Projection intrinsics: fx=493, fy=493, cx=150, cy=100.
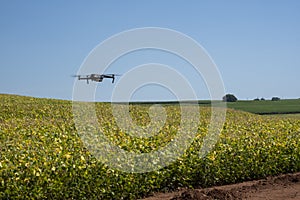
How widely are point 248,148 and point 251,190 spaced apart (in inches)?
91.9

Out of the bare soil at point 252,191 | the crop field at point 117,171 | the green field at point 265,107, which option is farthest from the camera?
the green field at point 265,107

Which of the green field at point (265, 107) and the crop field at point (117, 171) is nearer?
the crop field at point (117, 171)

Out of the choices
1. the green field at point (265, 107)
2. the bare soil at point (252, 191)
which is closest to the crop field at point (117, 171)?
the bare soil at point (252, 191)

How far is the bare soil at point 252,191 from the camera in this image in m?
10.8

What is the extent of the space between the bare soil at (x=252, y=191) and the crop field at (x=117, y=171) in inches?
16.3

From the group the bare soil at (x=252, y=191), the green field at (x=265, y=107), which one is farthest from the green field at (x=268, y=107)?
the bare soil at (x=252, y=191)

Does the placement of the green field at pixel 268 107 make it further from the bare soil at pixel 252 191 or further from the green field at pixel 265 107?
the bare soil at pixel 252 191

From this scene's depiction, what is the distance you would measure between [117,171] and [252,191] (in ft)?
11.4

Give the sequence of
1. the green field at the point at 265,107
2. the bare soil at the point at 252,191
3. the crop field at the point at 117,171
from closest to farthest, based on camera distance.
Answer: the crop field at the point at 117,171 → the bare soil at the point at 252,191 → the green field at the point at 265,107

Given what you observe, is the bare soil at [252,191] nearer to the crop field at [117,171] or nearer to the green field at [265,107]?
the crop field at [117,171]

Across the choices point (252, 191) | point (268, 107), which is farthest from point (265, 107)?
point (252, 191)

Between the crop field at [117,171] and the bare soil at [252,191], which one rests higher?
the crop field at [117,171]

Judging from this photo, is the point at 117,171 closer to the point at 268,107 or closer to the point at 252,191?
the point at 252,191

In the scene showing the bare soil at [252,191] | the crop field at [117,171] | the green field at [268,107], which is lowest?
the bare soil at [252,191]
